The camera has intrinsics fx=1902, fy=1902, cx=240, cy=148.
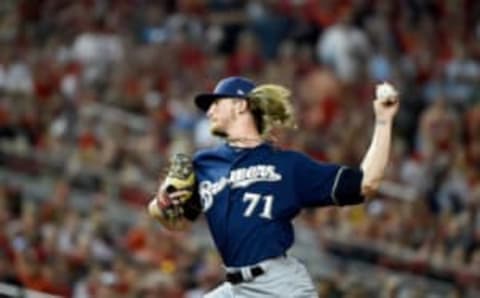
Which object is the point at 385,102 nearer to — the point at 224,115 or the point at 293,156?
the point at 293,156

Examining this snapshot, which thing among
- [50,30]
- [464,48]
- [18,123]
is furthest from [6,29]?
[464,48]

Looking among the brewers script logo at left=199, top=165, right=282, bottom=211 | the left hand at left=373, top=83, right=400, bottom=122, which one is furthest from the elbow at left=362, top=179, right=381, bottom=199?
the brewers script logo at left=199, top=165, right=282, bottom=211

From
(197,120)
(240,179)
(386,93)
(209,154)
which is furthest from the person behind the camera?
(197,120)

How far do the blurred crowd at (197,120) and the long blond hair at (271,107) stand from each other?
3981mm

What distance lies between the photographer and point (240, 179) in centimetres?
907

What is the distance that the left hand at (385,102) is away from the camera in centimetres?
880

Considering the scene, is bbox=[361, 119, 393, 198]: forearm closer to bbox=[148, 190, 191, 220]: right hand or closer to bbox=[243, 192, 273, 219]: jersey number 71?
bbox=[243, 192, 273, 219]: jersey number 71

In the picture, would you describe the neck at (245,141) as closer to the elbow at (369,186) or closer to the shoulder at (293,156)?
the shoulder at (293,156)

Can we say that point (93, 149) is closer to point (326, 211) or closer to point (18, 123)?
point (18, 123)

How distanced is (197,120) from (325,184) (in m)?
9.37

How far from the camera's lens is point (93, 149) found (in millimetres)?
18188

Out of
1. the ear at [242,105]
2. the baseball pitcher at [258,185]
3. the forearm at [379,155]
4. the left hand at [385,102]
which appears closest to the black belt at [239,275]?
the baseball pitcher at [258,185]

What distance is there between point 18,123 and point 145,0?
3532 mm

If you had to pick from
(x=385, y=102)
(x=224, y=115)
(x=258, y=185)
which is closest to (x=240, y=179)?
(x=258, y=185)
